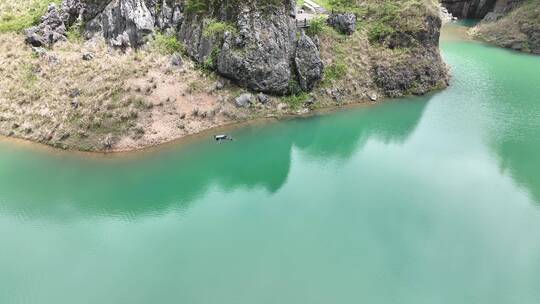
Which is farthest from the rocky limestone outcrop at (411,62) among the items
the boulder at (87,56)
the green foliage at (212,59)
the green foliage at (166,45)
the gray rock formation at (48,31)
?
the gray rock formation at (48,31)

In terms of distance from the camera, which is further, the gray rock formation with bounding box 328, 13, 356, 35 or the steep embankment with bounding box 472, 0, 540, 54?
the steep embankment with bounding box 472, 0, 540, 54

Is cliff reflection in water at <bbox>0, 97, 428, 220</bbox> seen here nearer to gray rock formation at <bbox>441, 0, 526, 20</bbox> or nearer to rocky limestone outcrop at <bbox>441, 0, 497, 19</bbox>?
gray rock formation at <bbox>441, 0, 526, 20</bbox>

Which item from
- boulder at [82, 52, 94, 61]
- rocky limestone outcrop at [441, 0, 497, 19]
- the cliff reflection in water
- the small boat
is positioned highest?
rocky limestone outcrop at [441, 0, 497, 19]

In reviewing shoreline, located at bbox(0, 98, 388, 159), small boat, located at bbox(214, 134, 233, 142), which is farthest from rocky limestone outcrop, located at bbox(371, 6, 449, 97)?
small boat, located at bbox(214, 134, 233, 142)

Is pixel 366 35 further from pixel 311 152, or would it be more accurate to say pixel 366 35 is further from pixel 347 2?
pixel 311 152

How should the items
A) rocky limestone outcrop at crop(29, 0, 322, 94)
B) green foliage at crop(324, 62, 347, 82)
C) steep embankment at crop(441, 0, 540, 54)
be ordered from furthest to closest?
steep embankment at crop(441, 0, 540, 54) → green foliage at crop(324, 62, 347, 82) → rocky limestone outcrop at crop(29, 0, 322, 94)

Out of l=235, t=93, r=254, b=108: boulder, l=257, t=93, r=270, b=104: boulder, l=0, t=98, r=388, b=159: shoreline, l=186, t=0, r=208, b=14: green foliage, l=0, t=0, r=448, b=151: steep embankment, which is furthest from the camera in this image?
l=186, t=0, r=208, b=14: green foliage

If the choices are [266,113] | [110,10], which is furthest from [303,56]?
[110,10]

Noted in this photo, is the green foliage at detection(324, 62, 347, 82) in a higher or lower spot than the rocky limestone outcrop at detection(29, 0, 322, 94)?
lower
